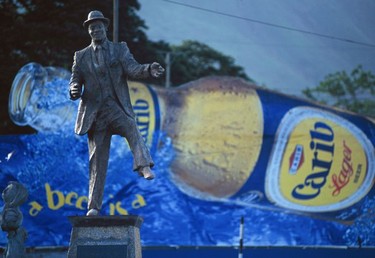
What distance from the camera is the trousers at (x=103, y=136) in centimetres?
1212

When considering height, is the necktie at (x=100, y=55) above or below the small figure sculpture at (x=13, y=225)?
above

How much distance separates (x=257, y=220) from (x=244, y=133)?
231 centimetres

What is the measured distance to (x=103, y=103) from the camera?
12281 millimetres

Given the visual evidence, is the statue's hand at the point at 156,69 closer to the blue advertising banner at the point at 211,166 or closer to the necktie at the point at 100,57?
the necktie at the point at 100,57

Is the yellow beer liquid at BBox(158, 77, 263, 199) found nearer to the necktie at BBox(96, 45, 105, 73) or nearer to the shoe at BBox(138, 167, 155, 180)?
the necktie at BBox(96, 45, 105, 73)

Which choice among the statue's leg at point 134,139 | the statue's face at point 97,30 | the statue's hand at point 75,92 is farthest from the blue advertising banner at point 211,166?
the statue's hand at point 75,92

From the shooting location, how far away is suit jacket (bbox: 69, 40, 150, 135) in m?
12.3

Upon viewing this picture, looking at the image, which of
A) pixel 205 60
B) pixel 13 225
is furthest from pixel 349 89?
pixel 13 225

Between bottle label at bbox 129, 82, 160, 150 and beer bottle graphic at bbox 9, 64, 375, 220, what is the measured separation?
3 centimetres

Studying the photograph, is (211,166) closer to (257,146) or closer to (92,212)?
(257,146)

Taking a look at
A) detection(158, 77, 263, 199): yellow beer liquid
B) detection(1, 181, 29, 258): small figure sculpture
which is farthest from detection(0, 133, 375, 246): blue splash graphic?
detection(1, 181, 29, 258): small figure sculpture

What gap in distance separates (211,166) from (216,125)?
3.57 ft

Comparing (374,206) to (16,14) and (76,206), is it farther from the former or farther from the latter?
(16,14)

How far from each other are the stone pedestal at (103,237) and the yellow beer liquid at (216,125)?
39.4 ft
